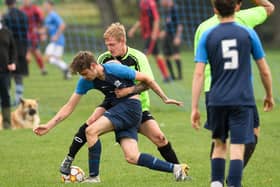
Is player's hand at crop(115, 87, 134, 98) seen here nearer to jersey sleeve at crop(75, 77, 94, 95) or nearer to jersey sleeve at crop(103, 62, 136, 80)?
jersey sleeve at crop(103, 62, 136, 80)

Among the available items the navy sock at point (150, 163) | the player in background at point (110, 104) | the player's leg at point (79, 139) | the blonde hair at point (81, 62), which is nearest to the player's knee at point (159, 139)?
the player in background at point (110, 104)

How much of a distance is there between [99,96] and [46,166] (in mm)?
9276

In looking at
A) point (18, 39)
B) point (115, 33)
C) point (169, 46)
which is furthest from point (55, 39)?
point (115, 33)

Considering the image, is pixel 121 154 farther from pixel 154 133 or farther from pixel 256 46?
pixel 256 46

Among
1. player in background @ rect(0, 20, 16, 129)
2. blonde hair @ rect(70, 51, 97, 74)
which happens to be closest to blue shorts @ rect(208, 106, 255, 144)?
blonde hair @ rect(70, 51, 97, 74)

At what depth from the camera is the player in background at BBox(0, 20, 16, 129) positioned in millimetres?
14281

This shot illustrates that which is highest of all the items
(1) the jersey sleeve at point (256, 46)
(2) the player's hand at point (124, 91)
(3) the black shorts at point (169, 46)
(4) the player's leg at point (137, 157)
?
(1) the jersey sleeve at point (256, 46)

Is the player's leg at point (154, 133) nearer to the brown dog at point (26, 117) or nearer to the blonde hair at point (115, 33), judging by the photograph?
the blonde hair at point (115, 33)

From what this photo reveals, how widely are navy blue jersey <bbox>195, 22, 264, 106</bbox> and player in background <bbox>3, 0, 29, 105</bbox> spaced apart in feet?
35.1

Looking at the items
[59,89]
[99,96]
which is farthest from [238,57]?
[59,89]

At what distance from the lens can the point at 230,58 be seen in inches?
279

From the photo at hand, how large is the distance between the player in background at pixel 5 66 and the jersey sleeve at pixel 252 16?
259 inches

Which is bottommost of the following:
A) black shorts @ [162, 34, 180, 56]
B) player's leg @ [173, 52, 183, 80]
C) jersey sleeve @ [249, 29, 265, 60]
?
player's leg @ [173, 52, 183, 80]

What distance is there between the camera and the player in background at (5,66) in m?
14.3
